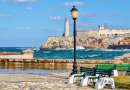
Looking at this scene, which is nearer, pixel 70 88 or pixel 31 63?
pixel 70 88

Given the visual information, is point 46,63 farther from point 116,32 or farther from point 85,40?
point 116,32

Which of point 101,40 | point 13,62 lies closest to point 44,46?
point 101,40

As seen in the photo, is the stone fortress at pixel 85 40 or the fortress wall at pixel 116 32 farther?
the fortress wall at pixel 116 32

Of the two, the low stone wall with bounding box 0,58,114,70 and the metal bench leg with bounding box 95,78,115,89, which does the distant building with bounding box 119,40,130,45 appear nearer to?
the low stone wall with bounding box 0,58,114,70

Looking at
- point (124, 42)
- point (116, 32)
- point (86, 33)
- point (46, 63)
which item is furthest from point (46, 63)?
point (116, 32)

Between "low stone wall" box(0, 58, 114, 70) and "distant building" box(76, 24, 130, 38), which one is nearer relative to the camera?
"low stone wall" box(0, 58, 114, 70)

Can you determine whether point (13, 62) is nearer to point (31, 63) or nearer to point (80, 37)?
point (31, 63)

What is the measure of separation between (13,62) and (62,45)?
135217 mm

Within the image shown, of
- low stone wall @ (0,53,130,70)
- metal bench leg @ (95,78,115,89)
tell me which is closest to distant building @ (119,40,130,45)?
low stone wall @ (0,53,130,70)

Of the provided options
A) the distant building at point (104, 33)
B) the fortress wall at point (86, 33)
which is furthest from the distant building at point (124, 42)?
the fortress wall at point (86, 33)

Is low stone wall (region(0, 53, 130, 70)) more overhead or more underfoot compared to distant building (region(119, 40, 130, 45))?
more underfoot

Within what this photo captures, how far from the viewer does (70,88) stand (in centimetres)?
1037

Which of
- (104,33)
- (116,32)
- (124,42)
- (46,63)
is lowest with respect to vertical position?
(46,63)

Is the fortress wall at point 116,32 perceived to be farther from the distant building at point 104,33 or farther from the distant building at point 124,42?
the distant building at point 124,42
